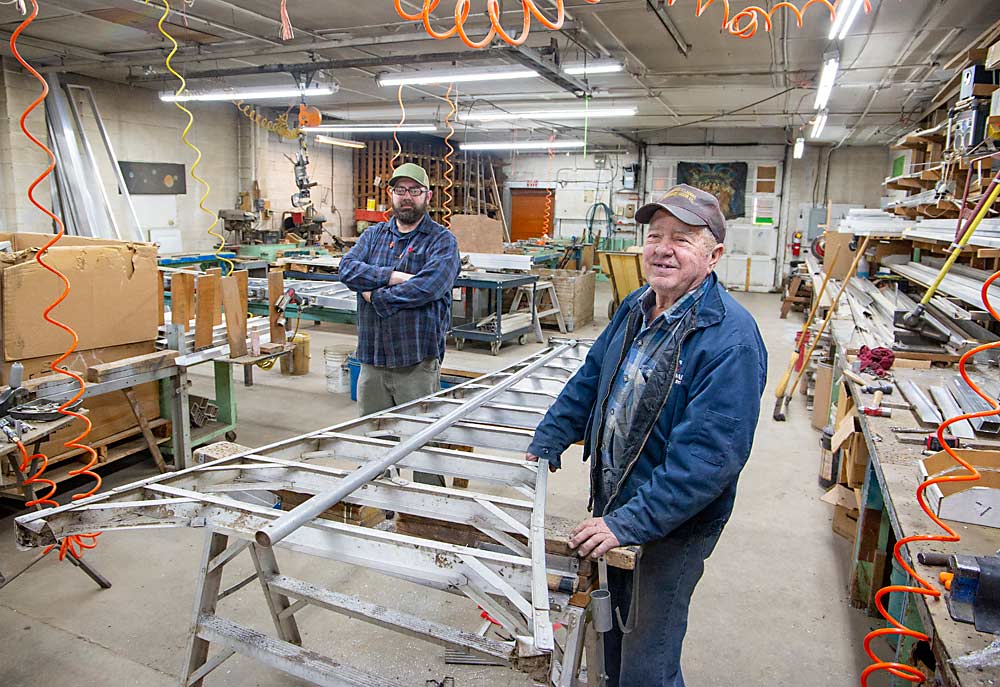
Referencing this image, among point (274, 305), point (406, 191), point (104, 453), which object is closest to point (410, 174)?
point (406, 191)

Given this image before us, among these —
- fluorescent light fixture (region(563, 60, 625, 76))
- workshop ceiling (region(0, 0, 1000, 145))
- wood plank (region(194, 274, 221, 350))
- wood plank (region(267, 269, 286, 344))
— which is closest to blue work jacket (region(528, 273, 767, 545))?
wood plank (region(194, 274, 221, 350))

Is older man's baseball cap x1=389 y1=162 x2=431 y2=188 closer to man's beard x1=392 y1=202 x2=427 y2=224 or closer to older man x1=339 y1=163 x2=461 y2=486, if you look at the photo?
older man x1=339 y1=163 x2=461 y2=486

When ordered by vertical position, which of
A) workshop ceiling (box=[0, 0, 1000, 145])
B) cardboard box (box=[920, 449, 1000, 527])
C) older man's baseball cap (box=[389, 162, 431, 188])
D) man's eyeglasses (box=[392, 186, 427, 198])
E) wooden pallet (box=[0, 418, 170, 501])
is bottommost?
wooden pallet (box=[0, 418, 170, 501])

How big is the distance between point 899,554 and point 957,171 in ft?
13.5

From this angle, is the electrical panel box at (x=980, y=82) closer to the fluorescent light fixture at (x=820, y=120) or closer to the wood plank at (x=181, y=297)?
the wood plank at (x=181, y=297)

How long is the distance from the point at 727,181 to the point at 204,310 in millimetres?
13525

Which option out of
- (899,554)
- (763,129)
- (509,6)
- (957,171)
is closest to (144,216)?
(509,6)

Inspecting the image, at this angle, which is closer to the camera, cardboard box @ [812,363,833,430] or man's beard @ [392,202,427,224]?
man's beard @ [392,202,427,224]

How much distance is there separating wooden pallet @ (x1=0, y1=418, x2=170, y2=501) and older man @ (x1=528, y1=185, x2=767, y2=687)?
2.89 m

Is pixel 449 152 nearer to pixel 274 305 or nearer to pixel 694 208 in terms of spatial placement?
pixel 274 305

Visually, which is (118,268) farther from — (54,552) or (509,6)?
(509,6)

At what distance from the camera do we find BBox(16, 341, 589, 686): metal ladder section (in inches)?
59.6

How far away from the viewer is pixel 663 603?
176 centimetres

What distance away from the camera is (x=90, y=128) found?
31.6ft
